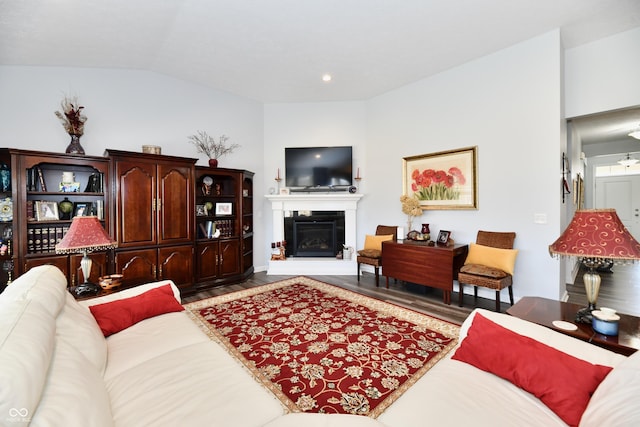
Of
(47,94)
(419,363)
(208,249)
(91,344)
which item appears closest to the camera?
(91,344)

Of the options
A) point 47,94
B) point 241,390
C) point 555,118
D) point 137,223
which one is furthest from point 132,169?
point 555,118

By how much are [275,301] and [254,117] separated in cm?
351

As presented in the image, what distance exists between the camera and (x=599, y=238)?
1.51 meters

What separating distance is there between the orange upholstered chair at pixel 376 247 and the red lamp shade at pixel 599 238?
106 inches

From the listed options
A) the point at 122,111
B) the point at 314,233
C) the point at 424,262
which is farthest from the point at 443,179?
the point at 122,111

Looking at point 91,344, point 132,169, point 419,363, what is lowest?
point 419,363

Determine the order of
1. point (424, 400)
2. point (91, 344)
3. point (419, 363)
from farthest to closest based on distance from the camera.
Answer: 1. point (419, 363)
2. point (91, 344)
3. point (424, 400)

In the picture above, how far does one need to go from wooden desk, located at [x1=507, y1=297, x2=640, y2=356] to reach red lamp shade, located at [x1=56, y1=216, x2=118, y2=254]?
3.09m

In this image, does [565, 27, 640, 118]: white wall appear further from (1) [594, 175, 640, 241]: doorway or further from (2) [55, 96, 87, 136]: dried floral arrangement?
(2) [55, 96, 87, 136]: dried floral arrangement

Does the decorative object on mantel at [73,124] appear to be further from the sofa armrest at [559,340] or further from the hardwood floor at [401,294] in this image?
the sofa armrest at [559,340]

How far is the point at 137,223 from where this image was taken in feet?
11.3

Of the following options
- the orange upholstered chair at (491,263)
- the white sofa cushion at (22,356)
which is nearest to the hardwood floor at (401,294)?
the orange upholstered chair at (491,263)

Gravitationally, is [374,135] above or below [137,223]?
above

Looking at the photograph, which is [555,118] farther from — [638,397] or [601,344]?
[638,397]
